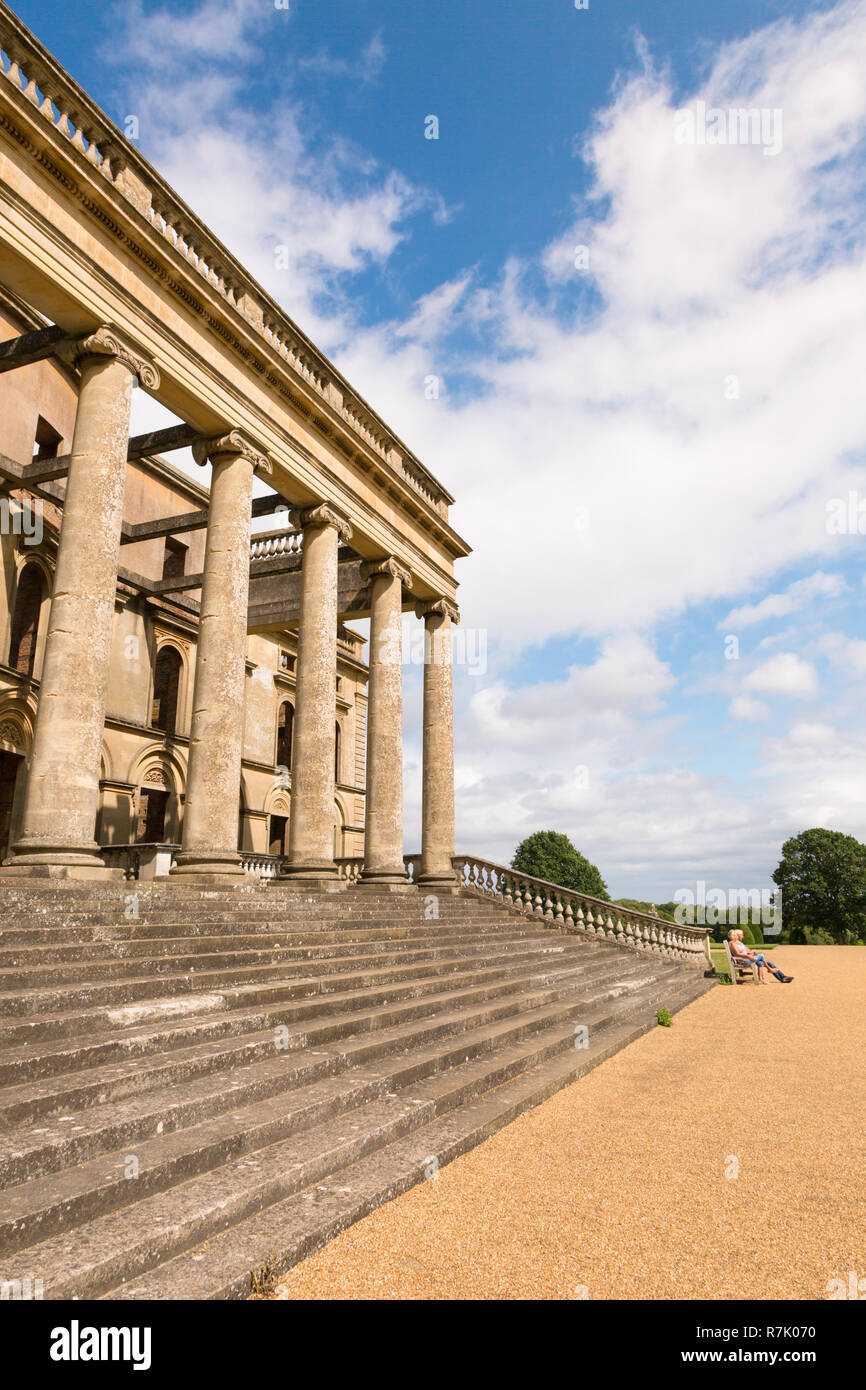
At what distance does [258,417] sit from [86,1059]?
12774 millimetres

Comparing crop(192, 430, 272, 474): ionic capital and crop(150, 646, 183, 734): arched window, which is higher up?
crop(192, 430, 272, 474): ionic capital

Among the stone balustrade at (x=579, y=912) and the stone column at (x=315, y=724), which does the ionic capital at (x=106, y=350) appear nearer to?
the stone column at (x=315, y=724)

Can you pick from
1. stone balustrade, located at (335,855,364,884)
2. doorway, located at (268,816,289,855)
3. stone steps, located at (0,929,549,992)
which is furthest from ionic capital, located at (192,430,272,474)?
doorway, located at (268,816,289,855)

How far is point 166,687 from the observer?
24.9 m

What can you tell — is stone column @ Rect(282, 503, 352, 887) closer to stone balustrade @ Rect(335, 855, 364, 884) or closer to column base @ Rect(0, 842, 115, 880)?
column base @ Rect(0, 842, 115, 880)

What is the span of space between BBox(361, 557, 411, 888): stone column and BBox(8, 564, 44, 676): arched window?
8468mm

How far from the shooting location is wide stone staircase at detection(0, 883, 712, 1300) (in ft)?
12.7

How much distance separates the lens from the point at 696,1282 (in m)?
3.88

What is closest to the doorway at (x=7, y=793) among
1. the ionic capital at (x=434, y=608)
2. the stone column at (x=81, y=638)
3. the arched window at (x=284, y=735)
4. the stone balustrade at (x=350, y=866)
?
the stone balustrade at (x=350, y=866)

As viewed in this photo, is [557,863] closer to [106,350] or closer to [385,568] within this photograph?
[385,568]

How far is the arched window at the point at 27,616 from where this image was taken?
19.1m

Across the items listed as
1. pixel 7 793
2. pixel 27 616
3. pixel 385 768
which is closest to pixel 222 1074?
pixel 385 768

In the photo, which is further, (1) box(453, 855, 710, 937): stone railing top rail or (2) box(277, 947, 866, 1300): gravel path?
(1) box(453, 855, 710, 937): stone railing top rail

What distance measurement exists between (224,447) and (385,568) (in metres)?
6.21
